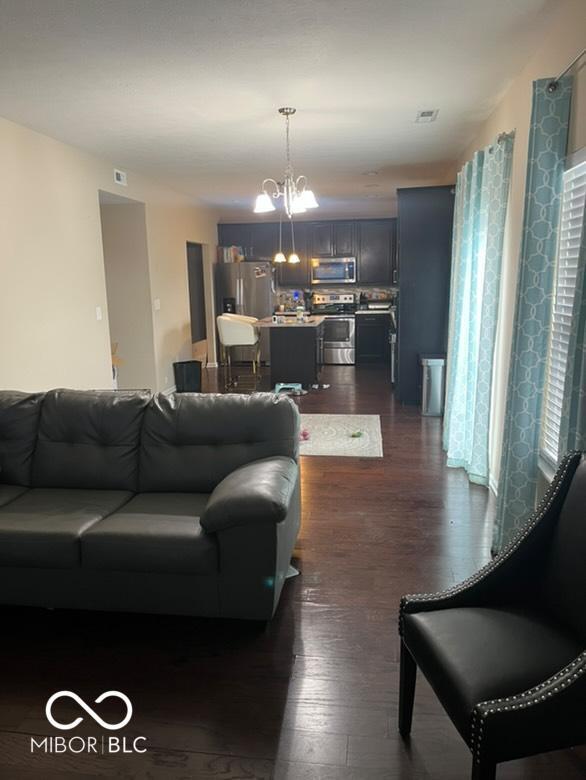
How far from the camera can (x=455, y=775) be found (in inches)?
66.5

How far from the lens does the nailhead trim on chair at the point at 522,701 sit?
4.38 feet

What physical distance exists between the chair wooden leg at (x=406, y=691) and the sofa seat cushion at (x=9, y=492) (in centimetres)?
194

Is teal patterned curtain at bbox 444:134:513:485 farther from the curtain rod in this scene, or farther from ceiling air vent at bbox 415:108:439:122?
the curtain rod

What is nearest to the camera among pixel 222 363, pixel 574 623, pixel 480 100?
pixel 574 623

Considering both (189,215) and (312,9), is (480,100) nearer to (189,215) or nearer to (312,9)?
(312,9)

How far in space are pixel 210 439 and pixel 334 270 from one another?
7.27 metres

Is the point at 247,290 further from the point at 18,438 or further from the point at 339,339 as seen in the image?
the point at 18,438

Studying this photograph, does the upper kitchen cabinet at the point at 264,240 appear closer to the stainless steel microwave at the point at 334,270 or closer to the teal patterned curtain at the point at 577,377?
the stainless steel microwave at the point at 334,270

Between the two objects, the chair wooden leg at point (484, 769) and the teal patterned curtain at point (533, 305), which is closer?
the chair wooden leg at point (484, 769)

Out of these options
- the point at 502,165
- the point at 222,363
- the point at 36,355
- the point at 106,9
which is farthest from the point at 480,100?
the point at 222,363

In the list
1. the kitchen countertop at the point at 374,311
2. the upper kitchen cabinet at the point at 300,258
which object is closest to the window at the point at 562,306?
the kitchen countertop at the point at 374,311

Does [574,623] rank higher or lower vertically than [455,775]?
higher

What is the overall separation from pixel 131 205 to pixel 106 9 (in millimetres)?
3961

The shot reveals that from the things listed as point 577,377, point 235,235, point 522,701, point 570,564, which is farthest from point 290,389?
point 522,701
